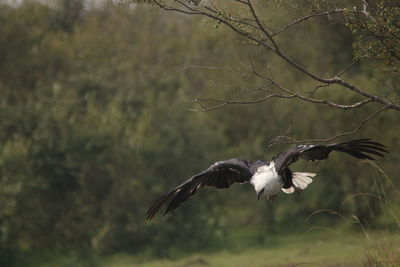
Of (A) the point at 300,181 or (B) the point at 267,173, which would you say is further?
(A) the point at 300,181

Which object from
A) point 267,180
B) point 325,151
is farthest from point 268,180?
point 325,151

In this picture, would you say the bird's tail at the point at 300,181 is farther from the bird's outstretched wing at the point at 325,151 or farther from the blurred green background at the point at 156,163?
the blurred green background at the point at 156,163

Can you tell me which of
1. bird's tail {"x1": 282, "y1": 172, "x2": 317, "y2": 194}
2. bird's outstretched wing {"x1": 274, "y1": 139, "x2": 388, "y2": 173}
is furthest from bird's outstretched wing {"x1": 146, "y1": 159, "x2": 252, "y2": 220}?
bird's outstretched wing {"x1": 274, "y1": 139, "x2": 388, "y2": 173}

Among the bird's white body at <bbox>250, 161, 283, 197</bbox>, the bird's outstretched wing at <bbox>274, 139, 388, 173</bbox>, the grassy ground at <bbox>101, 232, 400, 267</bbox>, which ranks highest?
the bird's outstretched wing at <bbox>274, 139, 388, 173</bbox>

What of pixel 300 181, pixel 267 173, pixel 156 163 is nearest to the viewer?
pixel 267 173

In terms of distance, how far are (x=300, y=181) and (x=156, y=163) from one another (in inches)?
467

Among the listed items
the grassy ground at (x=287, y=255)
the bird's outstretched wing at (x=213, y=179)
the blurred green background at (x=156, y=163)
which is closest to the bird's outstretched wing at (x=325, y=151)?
the bird's outstretched wing at (x=213, y=179)

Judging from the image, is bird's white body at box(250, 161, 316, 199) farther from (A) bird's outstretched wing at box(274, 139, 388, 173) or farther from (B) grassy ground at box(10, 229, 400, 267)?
(B) grassy ground at box(10, 229, 400, 267)

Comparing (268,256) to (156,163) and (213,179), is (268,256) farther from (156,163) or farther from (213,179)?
(213,179)

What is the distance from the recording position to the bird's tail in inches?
420

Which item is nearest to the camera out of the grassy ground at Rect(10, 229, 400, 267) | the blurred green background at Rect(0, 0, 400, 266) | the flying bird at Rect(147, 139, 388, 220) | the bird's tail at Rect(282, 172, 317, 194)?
the flying bird at Rect(147, 139, 388, 220)

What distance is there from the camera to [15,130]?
933 inches

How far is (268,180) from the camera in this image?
9492 millimetres

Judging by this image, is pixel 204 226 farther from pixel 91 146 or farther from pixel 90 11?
pixel 90 11
